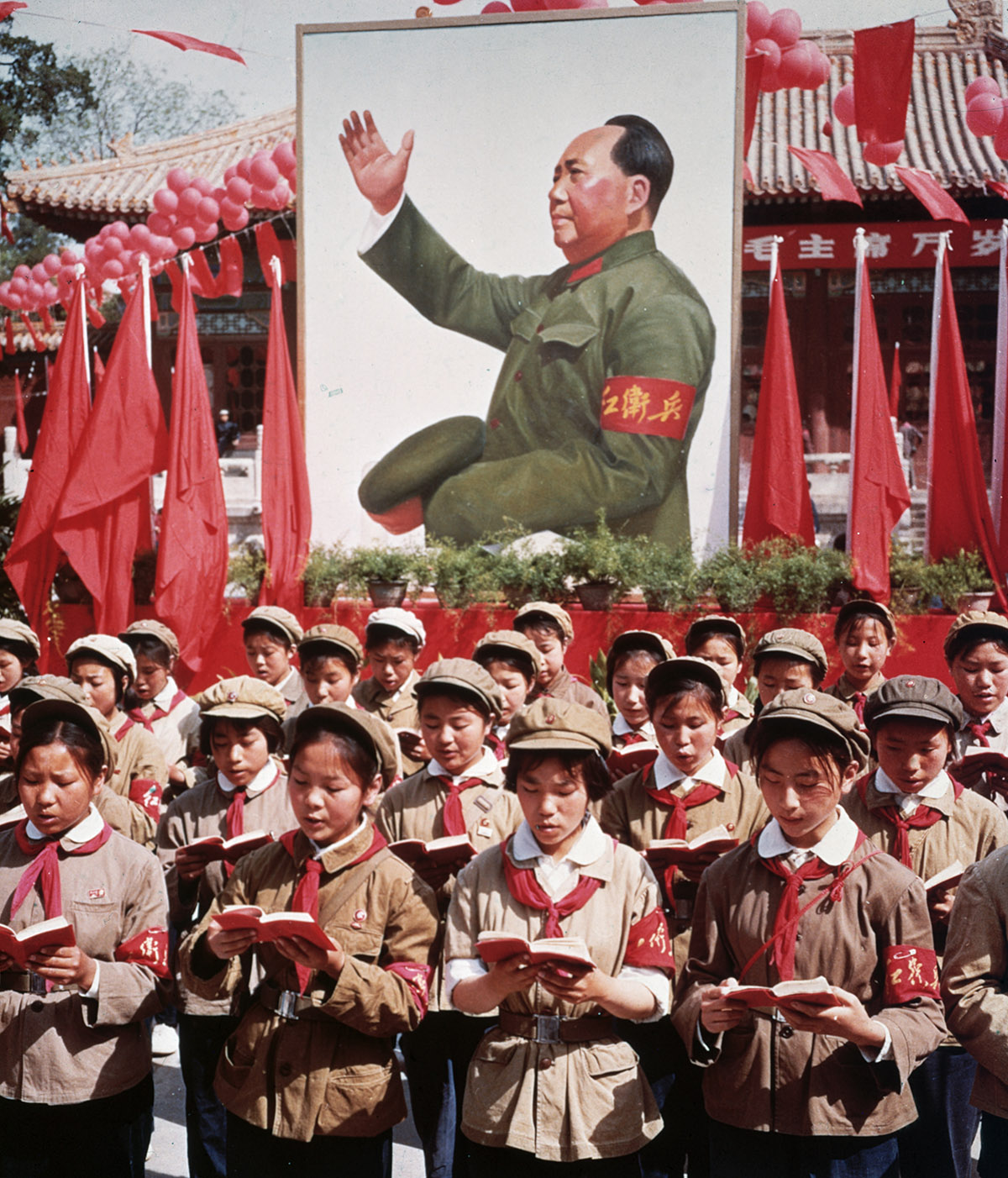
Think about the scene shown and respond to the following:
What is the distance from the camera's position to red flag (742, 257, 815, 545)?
945cm

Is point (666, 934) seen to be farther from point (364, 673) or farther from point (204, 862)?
point (364, 673)

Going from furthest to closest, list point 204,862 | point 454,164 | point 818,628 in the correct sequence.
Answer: point 454,164, point 818,628, point 204,862

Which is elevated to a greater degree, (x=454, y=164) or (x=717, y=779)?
(x=454, y=164)

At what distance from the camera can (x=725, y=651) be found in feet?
16.1

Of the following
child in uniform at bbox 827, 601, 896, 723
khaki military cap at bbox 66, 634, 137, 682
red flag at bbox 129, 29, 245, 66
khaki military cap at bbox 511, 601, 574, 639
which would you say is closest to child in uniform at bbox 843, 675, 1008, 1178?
child in uniform at bbox 827, 601, 896, 723

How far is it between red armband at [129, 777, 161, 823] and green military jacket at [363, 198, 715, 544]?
688 centimetres

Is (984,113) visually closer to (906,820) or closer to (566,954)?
(906,820)

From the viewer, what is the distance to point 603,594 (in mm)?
9289

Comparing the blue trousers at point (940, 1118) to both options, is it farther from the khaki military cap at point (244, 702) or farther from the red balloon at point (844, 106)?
the red balloon at point (844, 106)

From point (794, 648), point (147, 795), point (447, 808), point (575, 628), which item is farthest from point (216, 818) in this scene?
point (575, 628)

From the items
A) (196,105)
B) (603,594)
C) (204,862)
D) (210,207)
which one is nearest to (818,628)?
(603,594)

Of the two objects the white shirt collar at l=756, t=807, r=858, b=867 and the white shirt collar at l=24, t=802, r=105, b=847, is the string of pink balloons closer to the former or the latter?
the white shirt collar at l=24, t=802, r=105, b=847

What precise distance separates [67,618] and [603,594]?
4.18m

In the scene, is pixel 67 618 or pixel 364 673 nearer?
pixel 364 673
